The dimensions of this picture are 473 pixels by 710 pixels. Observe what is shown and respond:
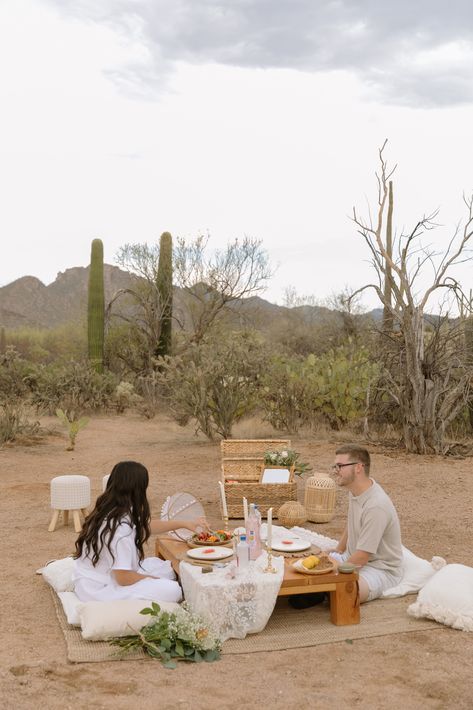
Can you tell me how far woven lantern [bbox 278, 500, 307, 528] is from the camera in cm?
717

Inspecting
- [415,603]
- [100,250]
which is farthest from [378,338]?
[100,250]

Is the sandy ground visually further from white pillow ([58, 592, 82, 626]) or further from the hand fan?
the hand fan

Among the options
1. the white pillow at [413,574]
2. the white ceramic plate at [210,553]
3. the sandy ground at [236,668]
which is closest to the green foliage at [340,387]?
the sandy ground at [236,668]

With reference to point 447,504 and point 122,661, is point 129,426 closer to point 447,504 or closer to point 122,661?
point 447,504

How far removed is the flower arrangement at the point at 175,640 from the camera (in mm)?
4090

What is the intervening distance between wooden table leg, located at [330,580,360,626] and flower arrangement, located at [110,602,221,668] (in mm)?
761

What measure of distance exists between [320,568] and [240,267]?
70.0 ft

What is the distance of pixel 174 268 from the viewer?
25.3 metres

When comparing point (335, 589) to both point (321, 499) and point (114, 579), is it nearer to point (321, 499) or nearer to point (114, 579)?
point (114, 579)

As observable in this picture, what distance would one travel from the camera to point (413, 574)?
5.25 metres

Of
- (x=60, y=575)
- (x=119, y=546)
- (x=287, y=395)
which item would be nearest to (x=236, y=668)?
(x=119, y=546)

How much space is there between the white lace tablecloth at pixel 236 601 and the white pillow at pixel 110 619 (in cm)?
32

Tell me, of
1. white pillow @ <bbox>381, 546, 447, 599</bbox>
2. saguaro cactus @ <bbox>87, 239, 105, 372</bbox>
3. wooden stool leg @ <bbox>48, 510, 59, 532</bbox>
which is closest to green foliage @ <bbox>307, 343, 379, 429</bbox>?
wooden stool leg @ <bbox>48, 510, 59, 532</bbox>

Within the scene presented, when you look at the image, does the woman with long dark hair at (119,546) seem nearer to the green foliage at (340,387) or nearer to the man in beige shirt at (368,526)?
the man in beige shirt at (368,526)
